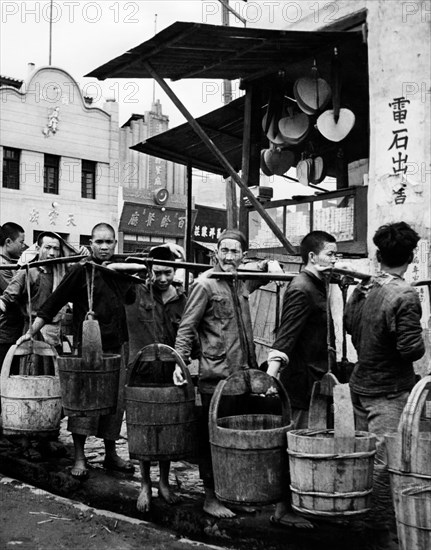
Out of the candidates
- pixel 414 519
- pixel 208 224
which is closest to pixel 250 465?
pixel 414 519

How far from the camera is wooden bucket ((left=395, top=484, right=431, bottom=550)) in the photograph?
312cm

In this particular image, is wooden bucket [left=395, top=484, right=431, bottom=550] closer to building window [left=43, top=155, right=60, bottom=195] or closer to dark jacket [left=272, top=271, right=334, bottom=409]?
dark jacket [left=272, top=271, right=334, bottom=409]

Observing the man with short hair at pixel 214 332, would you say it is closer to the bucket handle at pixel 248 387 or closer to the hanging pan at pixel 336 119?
the bucket handle at pixel 248 387

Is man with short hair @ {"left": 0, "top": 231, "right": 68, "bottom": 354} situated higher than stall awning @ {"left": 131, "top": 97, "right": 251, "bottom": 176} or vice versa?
stall awning @ {"left": 131, "top": 97, "right": 251, "bottom": 176}

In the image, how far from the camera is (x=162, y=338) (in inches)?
243

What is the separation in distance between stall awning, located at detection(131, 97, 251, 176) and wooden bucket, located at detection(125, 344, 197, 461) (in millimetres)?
7729

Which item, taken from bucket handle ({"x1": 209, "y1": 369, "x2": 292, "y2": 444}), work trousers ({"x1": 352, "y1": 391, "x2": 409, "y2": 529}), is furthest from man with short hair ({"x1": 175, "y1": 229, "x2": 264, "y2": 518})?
work trousers ({"x1": 352, "y1": 391, "x2": 409, "y2": 529})

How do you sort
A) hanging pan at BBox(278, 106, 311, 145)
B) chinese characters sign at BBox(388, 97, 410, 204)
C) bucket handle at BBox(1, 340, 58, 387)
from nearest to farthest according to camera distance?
bucket handle at BBox(1, 340, 58, 387), chinese characters sign at BBox(388, 97, 410, 204), hanging pan at BBox(278, 106, 311, 145)

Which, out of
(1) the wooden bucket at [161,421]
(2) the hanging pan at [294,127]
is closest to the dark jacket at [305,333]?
(1) the wooden bucket at [161,421]

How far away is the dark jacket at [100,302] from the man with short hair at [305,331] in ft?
6.21

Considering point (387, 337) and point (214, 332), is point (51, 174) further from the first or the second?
point (387, 337)

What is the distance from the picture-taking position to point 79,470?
5.74 m

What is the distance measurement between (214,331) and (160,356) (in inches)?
18.6

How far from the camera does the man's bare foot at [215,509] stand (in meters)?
4.68
